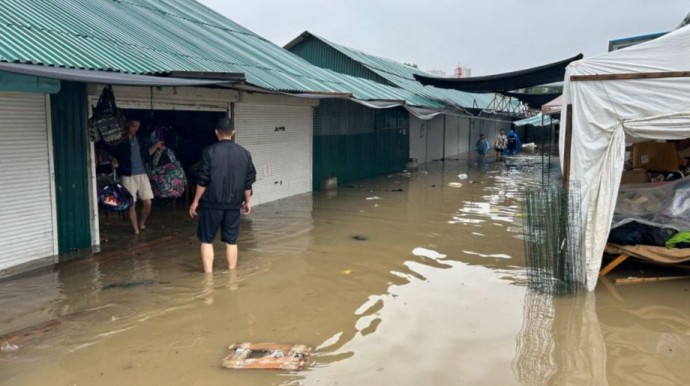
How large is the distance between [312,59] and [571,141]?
15.4 m

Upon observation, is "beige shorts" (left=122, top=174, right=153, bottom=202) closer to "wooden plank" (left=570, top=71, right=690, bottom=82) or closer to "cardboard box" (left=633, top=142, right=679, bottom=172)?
"wooden plank" (left=570, top=71, right=690, bottom=82)

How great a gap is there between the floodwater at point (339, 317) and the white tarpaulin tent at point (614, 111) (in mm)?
864

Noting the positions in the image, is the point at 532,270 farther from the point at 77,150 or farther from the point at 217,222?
the point at 77,150

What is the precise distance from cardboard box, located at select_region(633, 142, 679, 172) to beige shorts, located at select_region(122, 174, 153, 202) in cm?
837

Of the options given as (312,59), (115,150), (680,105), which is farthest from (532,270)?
(312,59)

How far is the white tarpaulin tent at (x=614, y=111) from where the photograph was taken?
17.1 ft

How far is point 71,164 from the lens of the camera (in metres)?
6.63

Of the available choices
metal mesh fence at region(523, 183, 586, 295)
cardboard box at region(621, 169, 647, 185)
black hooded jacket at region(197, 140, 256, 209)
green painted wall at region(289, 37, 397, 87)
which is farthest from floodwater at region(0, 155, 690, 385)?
green painted wall at region(289, 37, 397, 87)

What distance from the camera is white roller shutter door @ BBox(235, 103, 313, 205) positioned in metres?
10.2

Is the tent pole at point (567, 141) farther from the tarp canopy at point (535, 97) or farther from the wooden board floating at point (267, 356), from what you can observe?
the tarp canopy at point (535, 97)

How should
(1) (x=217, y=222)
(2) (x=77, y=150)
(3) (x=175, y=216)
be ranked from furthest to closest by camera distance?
(3) (x=175, y=216) → (2) (x=77, y=150) → (1) (x=217, y=222)

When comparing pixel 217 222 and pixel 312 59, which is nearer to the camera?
pixel 217 222

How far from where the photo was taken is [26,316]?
15.5 feet

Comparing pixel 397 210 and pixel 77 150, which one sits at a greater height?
pixel 77 150
